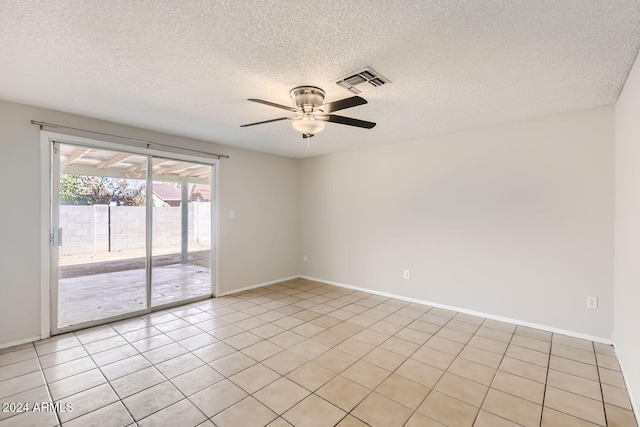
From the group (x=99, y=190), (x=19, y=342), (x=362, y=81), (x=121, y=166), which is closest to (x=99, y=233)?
(x=99, y=190)

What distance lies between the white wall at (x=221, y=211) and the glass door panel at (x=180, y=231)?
0.85 ft

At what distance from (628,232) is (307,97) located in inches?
109

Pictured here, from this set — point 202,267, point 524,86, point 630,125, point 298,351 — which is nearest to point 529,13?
point 524,86

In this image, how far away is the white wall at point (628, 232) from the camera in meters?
2.03

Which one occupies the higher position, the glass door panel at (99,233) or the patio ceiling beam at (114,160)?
the patio ceiling beam at (114,160)

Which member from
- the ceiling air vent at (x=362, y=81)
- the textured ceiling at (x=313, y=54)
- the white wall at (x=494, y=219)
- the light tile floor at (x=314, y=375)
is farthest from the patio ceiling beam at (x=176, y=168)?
the ceiling air vent at (x=362, y=81)

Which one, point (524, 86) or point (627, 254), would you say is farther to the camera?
point (524, 86)

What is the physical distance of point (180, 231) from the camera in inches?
169

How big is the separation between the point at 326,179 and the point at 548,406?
422 centimetres

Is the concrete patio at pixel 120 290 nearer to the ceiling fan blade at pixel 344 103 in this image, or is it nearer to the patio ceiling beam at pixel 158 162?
the patio ceiling beam at pixel 158 162

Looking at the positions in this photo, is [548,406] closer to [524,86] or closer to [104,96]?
[524,86]

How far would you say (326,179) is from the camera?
18.0 ft

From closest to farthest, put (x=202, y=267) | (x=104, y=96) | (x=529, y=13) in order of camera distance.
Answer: (x=529, y=13) < (x=104, y=96) < (x=202, y=267)

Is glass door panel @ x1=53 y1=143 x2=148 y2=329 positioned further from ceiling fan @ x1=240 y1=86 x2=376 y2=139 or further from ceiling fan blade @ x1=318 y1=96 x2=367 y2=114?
ceiling fan blade @ x1=318 y1=96 x2=367 y2=114
